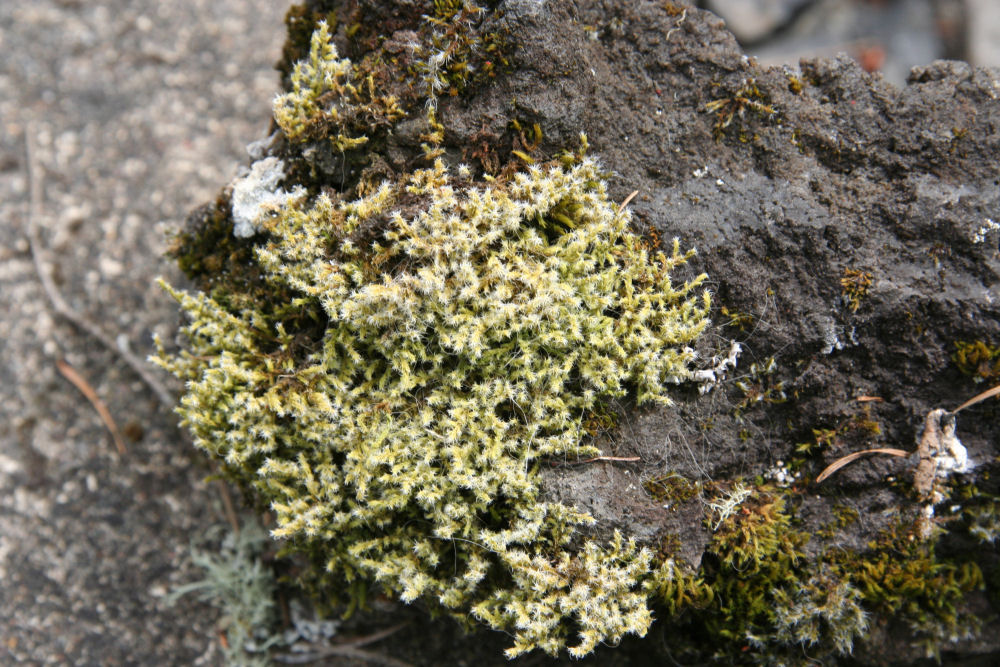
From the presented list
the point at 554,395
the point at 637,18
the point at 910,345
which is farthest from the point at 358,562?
the point at 637,18

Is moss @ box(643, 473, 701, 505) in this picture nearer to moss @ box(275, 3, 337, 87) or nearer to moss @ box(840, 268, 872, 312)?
moss @ box(840, 268, 872, 312)

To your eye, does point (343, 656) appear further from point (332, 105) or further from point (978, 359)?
point (978, 359)

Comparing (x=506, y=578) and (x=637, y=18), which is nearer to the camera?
(x=506, y=578)

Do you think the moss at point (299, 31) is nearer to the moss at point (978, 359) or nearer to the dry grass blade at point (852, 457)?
the dry grass blade at point (852, 457)

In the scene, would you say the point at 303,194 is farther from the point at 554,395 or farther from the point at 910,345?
the point at 910,345

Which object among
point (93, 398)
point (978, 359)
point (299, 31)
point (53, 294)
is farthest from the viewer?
point (53, 294)

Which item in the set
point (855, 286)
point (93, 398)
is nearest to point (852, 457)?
point (855, 286)
